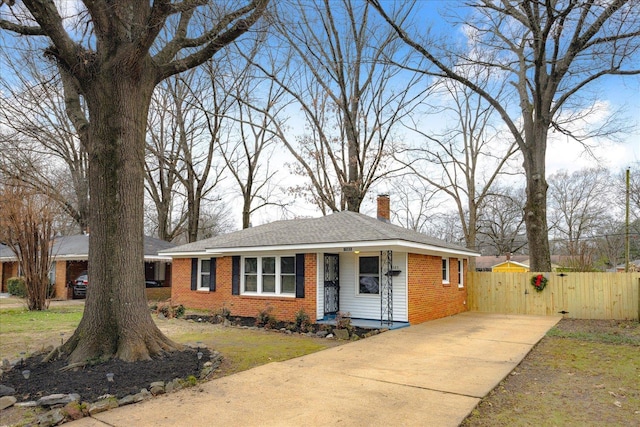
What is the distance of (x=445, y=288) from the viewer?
50.2 ft

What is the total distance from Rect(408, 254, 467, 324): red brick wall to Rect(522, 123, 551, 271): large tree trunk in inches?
134

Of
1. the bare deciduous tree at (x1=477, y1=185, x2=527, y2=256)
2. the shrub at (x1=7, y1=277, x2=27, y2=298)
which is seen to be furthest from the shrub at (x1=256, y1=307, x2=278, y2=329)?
the bare deciduous tree at (x1=477, y1=185, x2=527, y2=256)

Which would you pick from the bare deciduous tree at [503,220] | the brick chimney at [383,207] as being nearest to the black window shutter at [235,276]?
the brick chimney at [383,207]

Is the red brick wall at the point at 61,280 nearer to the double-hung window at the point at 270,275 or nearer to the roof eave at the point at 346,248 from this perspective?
the roof eave at the point at 346,248

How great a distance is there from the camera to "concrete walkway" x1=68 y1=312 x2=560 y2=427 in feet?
16.1

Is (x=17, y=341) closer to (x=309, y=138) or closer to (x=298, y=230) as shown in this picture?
(x=298, y=230)

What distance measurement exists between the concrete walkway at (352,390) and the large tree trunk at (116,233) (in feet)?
6.20

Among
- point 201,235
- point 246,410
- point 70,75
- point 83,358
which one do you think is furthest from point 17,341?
Answer: point 201,235

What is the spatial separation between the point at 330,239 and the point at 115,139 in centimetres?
645

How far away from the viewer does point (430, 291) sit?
45.8 ft

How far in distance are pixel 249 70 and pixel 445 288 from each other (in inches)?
643

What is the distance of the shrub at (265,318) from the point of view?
12562mm

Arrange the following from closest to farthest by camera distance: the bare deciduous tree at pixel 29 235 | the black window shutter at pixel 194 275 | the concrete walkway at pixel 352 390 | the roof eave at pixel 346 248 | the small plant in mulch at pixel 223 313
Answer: the concrete walkway at pixel 352 390
the roof eave at pixel 346 248
the small plant in mulch at pixel 223 313
the bare deciduous tree at pixel 29 235
the black window shutter at pixel 194 275

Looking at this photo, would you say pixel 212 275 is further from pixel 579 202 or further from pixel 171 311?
pixel 579 202
